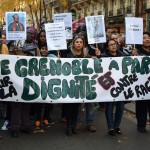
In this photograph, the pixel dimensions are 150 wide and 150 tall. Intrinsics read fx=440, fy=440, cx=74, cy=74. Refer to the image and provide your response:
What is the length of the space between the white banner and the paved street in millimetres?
611

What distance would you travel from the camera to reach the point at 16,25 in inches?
310

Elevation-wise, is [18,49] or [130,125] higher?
[18,49]

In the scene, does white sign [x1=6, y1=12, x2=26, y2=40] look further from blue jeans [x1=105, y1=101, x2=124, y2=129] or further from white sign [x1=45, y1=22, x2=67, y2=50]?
blue jeans [x1=105, y1=101, x2=124, y2=129]

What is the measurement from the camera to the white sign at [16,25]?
25.7 ft

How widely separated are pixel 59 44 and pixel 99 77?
905mm

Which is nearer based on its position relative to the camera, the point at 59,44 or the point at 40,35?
the point at 59,44

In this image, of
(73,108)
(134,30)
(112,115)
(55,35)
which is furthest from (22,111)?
(134,30)

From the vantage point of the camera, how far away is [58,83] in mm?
7566

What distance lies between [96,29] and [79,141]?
2.07 meters

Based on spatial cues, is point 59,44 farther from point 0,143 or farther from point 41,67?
point 0,143

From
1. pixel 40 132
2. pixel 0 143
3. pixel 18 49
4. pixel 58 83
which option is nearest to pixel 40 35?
pixel 18 49

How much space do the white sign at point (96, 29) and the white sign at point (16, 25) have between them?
116 centimetres

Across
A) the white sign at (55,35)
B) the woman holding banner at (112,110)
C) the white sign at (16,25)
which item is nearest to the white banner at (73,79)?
the woman holding banner at (112,110)

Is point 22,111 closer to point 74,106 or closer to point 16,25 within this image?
point 74,106
